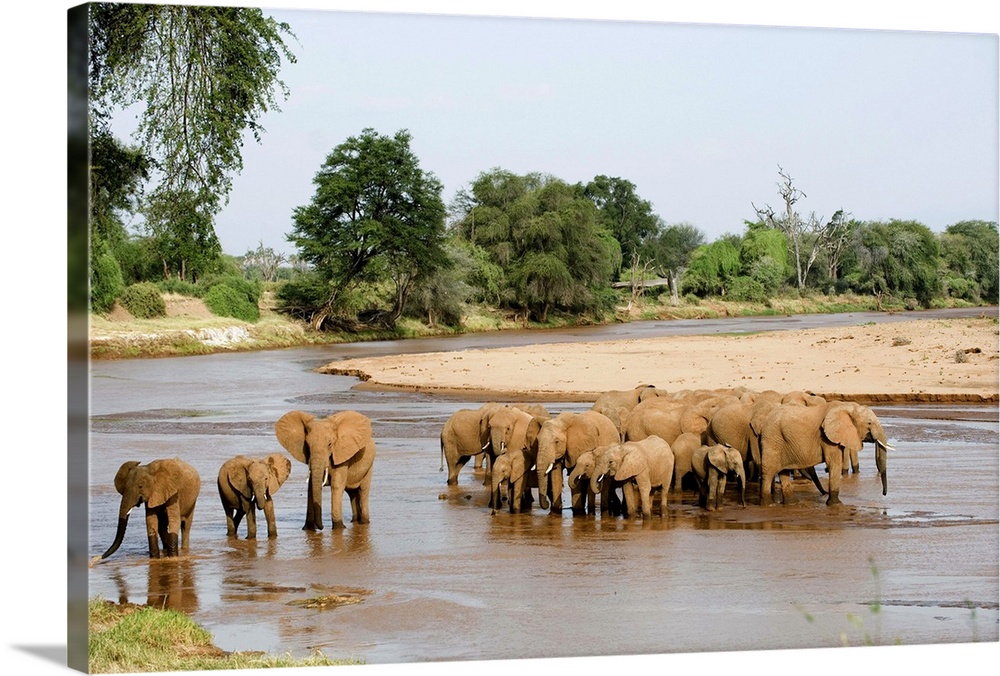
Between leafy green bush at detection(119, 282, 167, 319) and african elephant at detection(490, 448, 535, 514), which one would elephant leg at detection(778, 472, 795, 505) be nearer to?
african elephant at detection(490, 448, 535, 514)

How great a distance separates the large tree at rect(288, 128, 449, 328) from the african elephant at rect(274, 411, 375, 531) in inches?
91.6

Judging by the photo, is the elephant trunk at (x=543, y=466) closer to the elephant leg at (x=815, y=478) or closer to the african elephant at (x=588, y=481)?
the african elephant at (x=588, y=481)

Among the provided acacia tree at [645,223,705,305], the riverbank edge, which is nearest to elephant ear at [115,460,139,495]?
acacia tree at [645,223,705,305]

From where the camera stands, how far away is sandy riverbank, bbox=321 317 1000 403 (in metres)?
19.3

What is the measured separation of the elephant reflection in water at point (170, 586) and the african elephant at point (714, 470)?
6329 mm

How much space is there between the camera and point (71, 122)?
364 inches

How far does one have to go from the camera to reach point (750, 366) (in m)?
25.3

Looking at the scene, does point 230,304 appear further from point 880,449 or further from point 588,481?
point 880,449

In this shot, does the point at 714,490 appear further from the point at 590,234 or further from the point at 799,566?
the point at 590,234

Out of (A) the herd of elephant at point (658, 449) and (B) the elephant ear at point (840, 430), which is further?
(B) the elephant ear at point (840, 430)

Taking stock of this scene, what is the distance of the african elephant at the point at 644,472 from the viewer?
14883 millimetres

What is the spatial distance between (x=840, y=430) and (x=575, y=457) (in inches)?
127

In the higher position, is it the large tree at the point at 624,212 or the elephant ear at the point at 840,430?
the large tree at the point at 624,212

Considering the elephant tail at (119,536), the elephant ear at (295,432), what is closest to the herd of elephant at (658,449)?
the elephant ear at (295,432)
